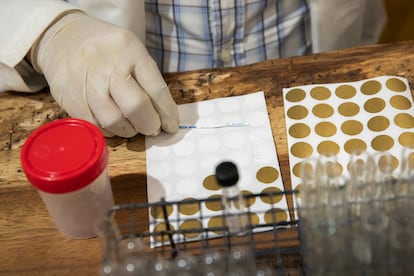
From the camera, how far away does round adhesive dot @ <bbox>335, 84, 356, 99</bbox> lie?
2.98 ft

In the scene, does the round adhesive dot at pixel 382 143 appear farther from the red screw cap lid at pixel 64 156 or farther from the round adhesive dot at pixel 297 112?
the red screw cap lid at pixel 64 156

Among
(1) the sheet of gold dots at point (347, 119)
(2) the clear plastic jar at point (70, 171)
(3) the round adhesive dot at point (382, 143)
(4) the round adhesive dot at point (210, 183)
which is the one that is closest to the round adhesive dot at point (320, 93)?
(1) the sheet of gold dots at point (347, 119)

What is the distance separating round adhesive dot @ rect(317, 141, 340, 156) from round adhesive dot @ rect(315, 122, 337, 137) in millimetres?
15

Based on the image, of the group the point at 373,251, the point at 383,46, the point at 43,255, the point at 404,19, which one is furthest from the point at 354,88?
the point at 404,19

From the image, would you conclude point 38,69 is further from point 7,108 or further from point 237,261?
point 237,261

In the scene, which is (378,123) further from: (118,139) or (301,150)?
(118,139)

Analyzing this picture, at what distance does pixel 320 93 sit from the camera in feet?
3.01

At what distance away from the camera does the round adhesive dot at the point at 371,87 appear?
906 mm

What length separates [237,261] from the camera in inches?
21.8

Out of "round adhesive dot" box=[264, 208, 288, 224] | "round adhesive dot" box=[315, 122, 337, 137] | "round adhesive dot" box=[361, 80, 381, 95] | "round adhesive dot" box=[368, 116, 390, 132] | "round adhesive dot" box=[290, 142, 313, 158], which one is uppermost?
"round adhesive dot" box=[361, 80, 381, 95]

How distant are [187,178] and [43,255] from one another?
22 centimetres

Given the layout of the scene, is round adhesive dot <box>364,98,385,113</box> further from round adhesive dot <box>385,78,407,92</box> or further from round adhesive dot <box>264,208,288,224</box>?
round adhesive dot <box>264,208,288,224</box>

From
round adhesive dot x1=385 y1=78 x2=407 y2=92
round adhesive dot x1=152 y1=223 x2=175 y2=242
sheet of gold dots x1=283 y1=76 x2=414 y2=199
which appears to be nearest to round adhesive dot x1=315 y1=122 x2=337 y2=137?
sheet of gold dots x1=283 y1=76 x2=414 y2=199

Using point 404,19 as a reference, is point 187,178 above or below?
above
